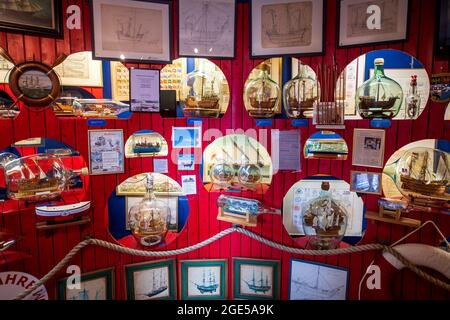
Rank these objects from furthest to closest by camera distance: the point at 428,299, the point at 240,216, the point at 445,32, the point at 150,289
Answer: the point at 150,289 → the point at 240,216 → the point at 428,299 → the point at 445,32

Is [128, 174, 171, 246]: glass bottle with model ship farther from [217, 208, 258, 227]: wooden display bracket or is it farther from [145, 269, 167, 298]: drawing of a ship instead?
[217, 208, 258, 227]: wooden display bracket

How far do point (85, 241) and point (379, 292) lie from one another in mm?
2395

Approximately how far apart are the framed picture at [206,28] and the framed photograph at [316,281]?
6.29ft

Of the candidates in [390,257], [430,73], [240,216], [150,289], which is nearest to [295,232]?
[240,216]

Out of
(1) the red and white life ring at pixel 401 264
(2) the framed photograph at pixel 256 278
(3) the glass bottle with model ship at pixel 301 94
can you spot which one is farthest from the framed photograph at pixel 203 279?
(3) the glass bottle with model ship at pixel 301 94

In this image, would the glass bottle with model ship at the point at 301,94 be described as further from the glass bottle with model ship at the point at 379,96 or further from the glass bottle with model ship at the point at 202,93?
the glass bottle with model ship at the point at 202,93

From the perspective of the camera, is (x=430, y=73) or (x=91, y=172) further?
(x=91, y=172)

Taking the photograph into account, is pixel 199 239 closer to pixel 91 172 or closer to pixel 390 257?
pixel 91 172

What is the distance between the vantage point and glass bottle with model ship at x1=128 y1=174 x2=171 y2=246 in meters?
2.35

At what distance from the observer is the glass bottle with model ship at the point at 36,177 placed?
6.46ft

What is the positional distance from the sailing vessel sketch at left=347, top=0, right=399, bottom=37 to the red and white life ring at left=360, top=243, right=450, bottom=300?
159 cm

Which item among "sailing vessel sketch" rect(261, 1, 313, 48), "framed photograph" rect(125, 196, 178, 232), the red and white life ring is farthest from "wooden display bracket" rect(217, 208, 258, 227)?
"sailing vessel sketch" rect(261, 1, 313, 48)

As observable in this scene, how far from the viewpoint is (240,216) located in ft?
7.66

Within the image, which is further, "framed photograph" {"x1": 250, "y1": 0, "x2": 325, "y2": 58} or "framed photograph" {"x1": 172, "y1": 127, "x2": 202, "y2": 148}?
"framed photograph" {"x1": 172, "y1": 127, "x2": 202, "y2": 148}
